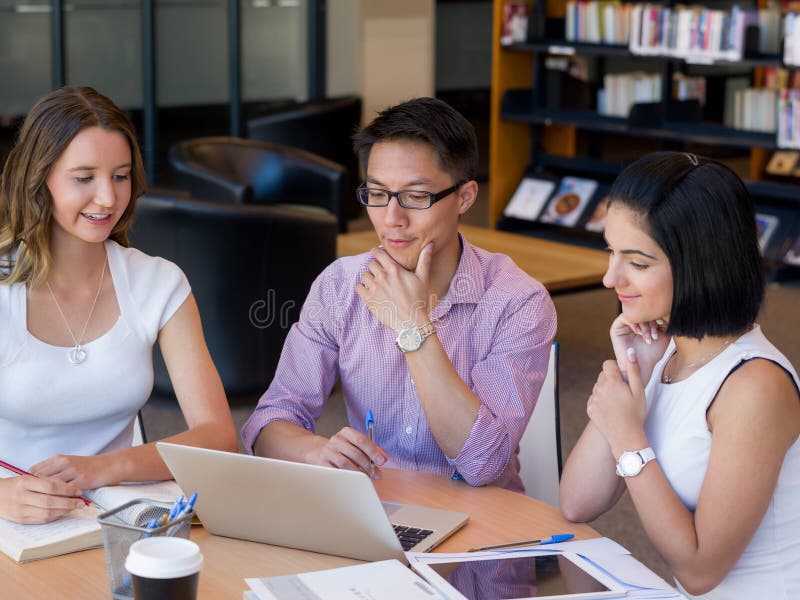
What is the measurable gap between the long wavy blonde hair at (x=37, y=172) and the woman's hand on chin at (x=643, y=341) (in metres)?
1.03

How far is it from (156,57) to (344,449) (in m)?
6.68

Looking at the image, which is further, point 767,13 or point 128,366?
point 767,13

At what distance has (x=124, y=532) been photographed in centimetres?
145

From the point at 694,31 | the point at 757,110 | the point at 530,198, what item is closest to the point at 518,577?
the point at 694,31

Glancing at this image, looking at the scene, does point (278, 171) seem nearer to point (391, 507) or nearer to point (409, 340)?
point (409, 340)

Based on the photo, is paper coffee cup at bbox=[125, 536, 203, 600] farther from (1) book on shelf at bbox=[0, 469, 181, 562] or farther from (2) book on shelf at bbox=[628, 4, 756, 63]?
(2) book on shelf at bbox=[628, 4, 756, 63]

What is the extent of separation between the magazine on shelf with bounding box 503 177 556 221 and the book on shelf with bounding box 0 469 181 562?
6305 mm

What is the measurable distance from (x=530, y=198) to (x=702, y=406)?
6303 mm

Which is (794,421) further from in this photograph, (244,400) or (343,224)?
(343,224)

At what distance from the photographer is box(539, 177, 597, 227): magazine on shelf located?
25.8 ft

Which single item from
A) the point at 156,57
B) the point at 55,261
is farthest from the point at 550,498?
the point at 156,57

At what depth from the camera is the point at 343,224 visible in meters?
6.45

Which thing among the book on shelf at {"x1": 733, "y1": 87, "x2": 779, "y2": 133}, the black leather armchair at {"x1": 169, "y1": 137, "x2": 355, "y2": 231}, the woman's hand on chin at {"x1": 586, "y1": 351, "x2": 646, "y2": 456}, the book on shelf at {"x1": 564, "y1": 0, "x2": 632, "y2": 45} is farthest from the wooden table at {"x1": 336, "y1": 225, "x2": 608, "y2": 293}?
the book on shelf at {"x1": 564, "y1": 0, "x2": 632, "y2": 45}

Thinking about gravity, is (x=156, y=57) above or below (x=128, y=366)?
above
